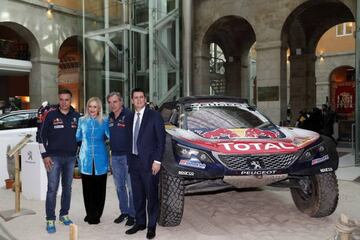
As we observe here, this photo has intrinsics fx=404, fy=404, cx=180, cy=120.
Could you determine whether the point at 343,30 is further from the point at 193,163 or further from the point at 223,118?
the point at 193,163

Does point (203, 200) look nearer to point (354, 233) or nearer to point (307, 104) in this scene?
point (354, 233)

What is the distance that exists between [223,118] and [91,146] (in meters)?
2.08

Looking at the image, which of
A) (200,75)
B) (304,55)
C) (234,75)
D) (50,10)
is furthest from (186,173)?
(234,75)

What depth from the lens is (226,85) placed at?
24.3 metres

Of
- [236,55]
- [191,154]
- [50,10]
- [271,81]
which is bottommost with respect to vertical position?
[191,154]

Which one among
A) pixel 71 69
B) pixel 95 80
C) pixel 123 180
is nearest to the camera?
pixel 123 180

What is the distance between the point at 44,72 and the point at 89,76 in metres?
2.89

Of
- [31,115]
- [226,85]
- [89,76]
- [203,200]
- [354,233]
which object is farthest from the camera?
[226,85]

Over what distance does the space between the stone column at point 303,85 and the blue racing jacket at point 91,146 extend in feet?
54.6

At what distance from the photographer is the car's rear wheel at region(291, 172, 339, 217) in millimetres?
5664

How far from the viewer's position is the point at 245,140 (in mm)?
5445

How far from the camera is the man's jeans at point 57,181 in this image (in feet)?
18.3

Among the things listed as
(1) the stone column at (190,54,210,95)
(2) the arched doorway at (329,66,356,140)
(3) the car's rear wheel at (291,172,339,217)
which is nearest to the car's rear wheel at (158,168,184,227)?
(3) the car's rear wheel at (291,172,339,217)

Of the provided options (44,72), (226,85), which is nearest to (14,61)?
(44,72)
